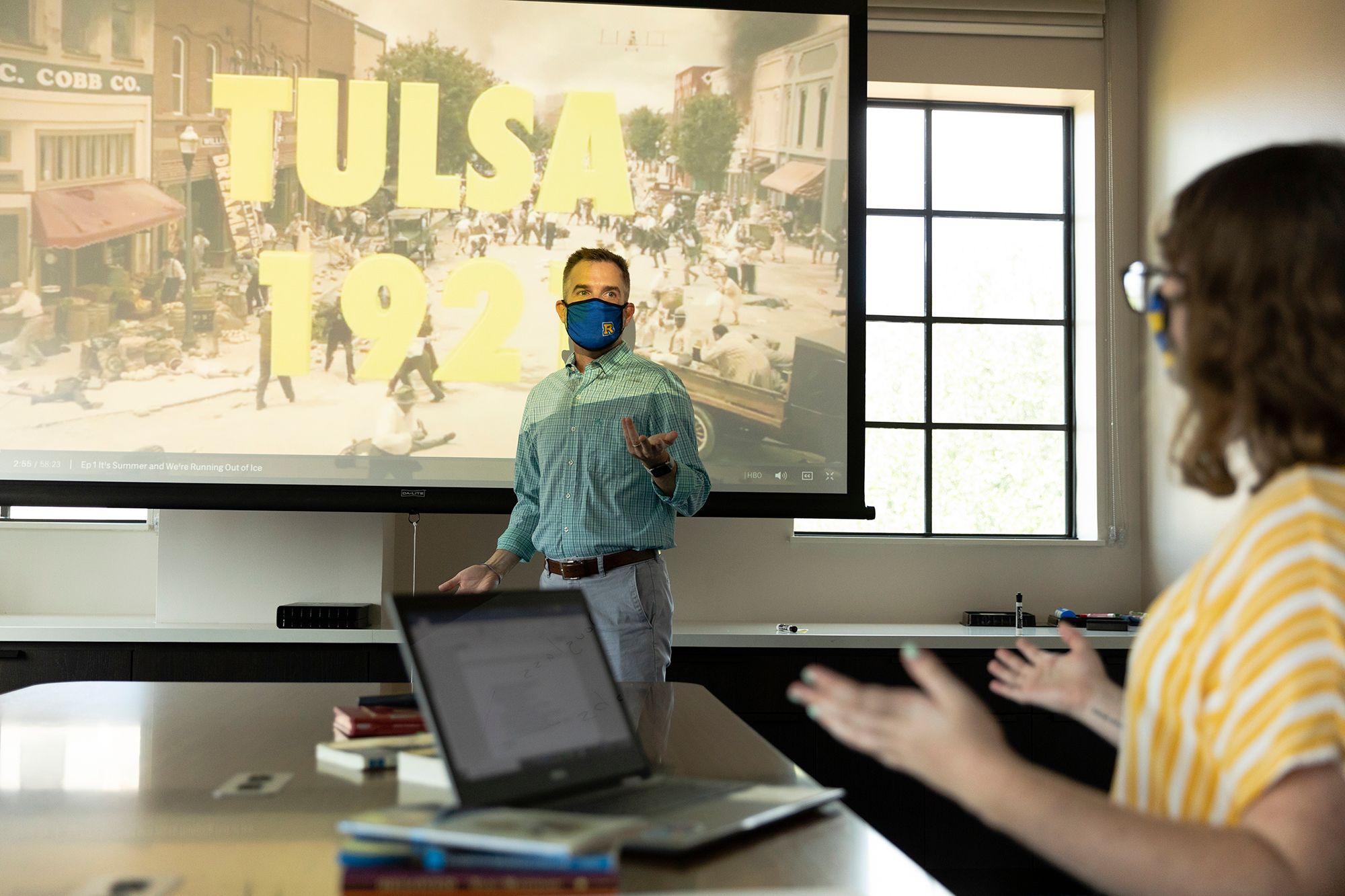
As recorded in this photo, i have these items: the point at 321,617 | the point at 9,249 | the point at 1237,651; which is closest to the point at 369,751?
the point at 1237,651

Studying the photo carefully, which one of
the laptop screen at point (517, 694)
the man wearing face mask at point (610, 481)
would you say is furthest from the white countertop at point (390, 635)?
the laptop screen at point (517, 694)

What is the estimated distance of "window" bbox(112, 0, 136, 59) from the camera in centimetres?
366

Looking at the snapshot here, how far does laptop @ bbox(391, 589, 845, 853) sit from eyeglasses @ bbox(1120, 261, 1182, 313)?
0.59m

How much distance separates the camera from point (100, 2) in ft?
12.0

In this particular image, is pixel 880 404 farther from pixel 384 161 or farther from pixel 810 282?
pixel 384 161

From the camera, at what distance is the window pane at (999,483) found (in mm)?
4586

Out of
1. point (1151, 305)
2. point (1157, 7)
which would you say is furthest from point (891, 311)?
point (1151, 305)

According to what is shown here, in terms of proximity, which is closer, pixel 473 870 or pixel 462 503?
pixel 473 870

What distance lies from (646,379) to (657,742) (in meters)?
1.49

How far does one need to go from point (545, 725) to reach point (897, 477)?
3618 mm

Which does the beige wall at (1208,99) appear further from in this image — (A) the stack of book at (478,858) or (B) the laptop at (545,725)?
(A) the stack of book at (478,858)

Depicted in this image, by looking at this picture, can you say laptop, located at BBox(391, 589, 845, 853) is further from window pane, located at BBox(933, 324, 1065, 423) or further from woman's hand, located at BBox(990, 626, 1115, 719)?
window pane, located at BBox(933, 324, 1065, 423)

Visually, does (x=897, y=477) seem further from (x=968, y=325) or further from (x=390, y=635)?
(x=390, y=635)

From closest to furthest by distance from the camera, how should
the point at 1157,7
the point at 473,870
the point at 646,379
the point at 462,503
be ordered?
the point at 473,870
the point at 646,379
the point at 462,503
the point at 1157,7
